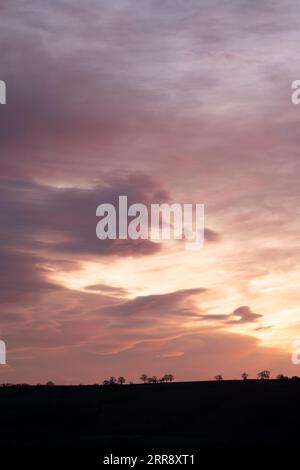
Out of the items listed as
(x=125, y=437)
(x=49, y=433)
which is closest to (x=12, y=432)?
(x=49, y=433)

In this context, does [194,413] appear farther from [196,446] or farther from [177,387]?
[196,446]

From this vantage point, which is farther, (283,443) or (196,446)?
(283,443)

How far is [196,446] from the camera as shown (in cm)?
5906

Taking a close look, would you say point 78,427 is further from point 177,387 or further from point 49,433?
point 177,387

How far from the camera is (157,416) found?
78938 mm

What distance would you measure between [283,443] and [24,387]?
5025 cm

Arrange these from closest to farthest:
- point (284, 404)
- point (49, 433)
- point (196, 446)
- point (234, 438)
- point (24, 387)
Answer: point (196, 446) → point (234, 438) → point (49, 433) → point (284, 404) → point (24, 387)

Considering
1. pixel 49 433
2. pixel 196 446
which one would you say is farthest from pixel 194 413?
pixel 196 446

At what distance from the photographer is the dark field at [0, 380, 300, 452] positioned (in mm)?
62500

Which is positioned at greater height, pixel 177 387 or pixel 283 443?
pixel 177 387

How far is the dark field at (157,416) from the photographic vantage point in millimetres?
62500

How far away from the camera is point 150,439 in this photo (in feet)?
202

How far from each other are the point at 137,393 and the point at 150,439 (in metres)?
28.5

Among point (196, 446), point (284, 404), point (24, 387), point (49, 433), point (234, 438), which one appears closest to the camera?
point (196, 446)
